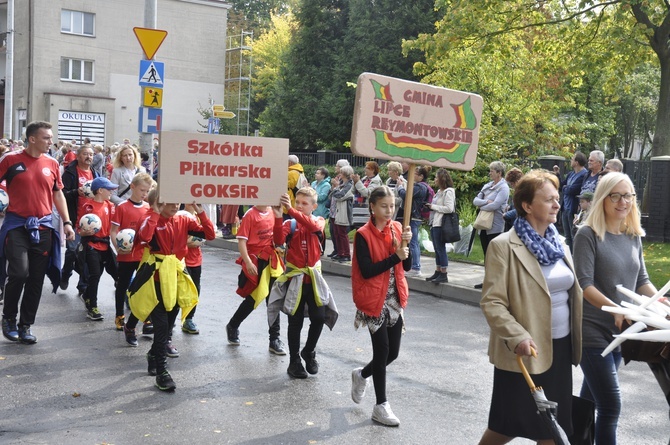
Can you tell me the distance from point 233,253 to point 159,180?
10.9 metres

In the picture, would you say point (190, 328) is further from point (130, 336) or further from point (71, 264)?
point (71, 264)

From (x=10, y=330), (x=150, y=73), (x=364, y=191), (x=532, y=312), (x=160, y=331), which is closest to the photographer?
(x=532, y=312)

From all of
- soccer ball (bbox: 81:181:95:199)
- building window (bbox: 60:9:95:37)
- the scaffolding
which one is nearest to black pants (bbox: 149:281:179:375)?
soccer ball (bbox: 81:181:95:199)

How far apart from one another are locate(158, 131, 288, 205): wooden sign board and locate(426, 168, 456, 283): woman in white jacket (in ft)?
19.4

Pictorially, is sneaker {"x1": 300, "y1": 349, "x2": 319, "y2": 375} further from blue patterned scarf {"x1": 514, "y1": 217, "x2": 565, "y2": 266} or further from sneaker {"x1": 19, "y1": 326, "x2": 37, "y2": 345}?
blue patterned scarf {"x1": 514, "y1": 217, "x2": 565, "y2": 266}

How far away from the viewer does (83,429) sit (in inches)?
226

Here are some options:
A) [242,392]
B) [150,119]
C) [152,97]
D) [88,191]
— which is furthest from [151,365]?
[152,97]

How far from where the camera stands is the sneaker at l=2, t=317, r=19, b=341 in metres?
8.20

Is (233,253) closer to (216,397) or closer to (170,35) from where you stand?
(216,397)

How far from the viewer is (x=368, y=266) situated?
6.04 metres

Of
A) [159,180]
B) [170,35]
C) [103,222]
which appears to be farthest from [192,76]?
[159,180]

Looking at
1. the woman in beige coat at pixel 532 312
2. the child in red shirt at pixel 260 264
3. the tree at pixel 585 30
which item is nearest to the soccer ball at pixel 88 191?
the child in red shirt at pixel 260 264

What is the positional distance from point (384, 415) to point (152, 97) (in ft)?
29.8

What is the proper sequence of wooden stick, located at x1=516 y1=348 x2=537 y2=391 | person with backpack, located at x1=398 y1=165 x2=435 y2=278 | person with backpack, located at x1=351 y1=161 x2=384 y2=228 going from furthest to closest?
person with backpack, located at x1=351 y1=161 x2=384 y2=228, person with backpack, located at x1=398 y1=165 x2=435 y2=278, wooden stick, located at x1=516 y1=348 x2=537 y2=391
